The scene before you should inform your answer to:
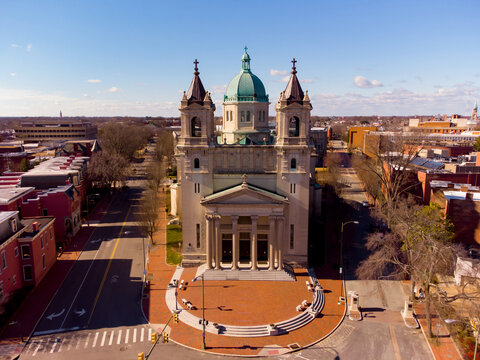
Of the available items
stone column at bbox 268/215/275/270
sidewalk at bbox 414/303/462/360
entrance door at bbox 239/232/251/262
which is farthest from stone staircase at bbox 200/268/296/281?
sidewalk at bbox 414/303/462/360

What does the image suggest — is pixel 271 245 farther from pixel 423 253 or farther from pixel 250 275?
pixel 423 253

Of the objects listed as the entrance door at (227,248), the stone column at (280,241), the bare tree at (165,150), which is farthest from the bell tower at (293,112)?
the bare tree at (165,150)

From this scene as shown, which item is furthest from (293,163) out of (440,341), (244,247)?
(440,341)

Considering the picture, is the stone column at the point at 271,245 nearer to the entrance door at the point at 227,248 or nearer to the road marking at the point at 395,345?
the entrance door at the point at 227,248

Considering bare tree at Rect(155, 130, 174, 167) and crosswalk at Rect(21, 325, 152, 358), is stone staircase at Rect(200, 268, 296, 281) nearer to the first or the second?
crosswalk at Rect(21, 325, 152, 358)

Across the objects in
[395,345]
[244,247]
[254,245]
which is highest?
[254,245]

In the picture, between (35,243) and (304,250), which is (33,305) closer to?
(35,243)
